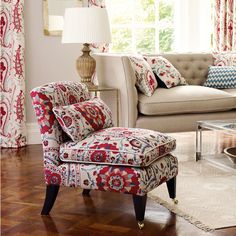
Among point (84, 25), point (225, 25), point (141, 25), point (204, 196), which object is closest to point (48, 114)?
point (204, 196)

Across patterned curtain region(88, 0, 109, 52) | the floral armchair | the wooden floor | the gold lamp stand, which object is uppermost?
patterned curtain region(88, 0, 109, 52)

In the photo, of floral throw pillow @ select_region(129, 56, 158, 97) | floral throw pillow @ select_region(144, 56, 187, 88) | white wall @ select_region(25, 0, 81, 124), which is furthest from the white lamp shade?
white wall @ select_region(25, 0, 81, 124)

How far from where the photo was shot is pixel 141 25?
6.44m

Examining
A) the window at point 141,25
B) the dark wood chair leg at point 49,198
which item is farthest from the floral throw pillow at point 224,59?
the dark wood chair leg at point 49,198

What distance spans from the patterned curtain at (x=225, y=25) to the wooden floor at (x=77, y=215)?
10.6ft

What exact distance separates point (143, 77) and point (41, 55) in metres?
1.24

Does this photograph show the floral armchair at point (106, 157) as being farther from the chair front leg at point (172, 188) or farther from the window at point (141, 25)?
the window at point (141, 25)

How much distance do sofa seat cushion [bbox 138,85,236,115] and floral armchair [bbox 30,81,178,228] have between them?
1397mm

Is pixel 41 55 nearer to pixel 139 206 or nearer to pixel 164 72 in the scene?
pixel 164 72

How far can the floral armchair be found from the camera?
3.01 meters

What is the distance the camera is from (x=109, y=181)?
3053mm

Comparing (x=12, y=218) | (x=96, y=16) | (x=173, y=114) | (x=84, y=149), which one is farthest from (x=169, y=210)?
(x=96, y=16)

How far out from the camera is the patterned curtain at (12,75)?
17.4 ft

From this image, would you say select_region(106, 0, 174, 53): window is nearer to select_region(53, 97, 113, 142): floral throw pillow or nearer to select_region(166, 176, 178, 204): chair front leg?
select_region(53, 97, 113, 142): floral throw pillow
